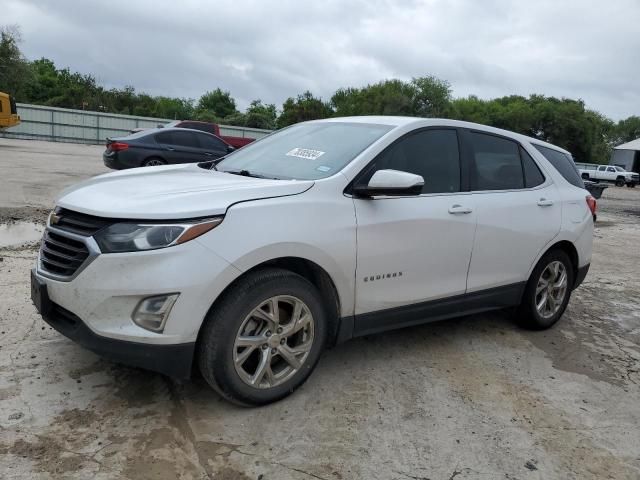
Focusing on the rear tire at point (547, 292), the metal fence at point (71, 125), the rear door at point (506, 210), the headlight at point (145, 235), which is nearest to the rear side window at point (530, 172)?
the rear door at point (506, 210)

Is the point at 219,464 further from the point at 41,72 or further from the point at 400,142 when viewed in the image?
the point at 41,72

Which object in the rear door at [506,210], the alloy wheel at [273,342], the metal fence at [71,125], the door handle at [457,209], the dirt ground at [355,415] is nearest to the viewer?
the dirt ground at [355,415]

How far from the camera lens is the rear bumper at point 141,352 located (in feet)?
9.09

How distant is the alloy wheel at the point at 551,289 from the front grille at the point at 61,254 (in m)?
3.61

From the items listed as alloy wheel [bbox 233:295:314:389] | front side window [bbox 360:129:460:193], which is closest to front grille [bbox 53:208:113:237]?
alloy wheel [bbox 233:295:314:389]

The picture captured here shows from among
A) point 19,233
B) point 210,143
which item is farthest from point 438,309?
point 210,143

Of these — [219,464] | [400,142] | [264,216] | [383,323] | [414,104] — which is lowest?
[219,464]

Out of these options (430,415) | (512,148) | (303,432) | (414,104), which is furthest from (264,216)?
(414,104)

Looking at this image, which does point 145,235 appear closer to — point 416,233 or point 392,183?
point 392,183

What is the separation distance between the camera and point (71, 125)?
3700cm

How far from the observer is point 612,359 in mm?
4434

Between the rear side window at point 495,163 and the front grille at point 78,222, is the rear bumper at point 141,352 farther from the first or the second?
the rear side window at point 495,163

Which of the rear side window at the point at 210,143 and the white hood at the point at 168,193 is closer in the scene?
the white hood at the point at 168,193

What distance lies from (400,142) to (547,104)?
7079 centimetres
